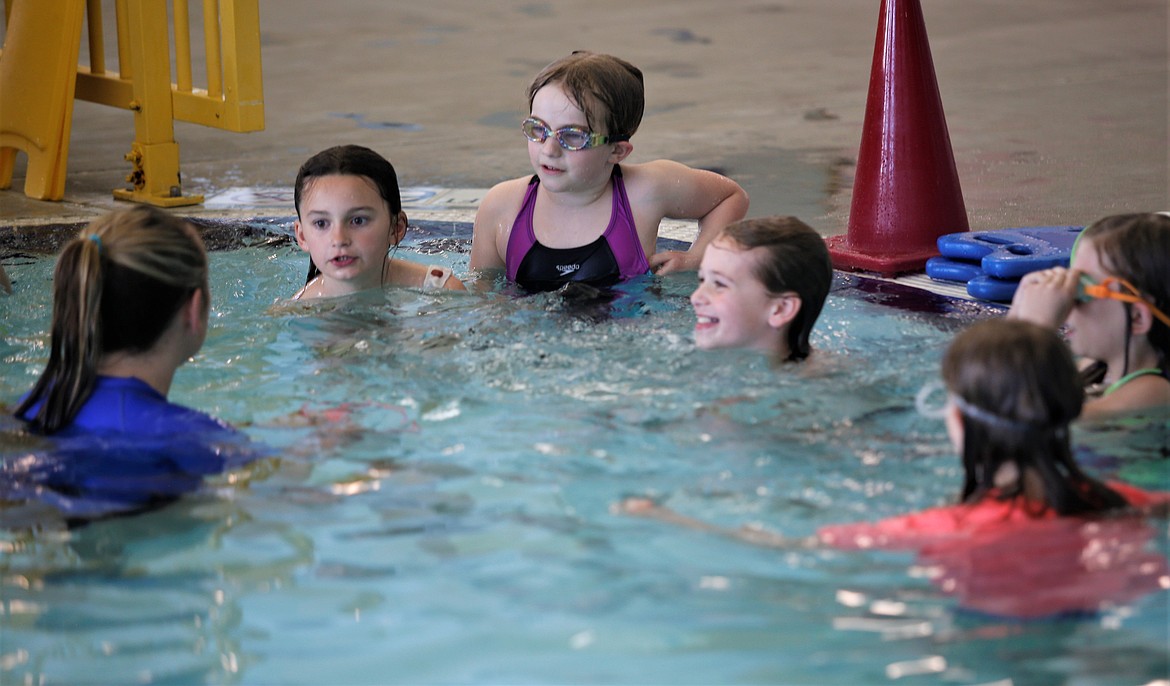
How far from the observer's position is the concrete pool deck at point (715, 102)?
5.91 metres

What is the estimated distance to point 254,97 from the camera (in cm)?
557

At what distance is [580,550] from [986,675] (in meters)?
0.70

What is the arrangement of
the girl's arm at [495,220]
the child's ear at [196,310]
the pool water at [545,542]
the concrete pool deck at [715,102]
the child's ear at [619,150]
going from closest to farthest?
the pool water at [545,542]
the child's ear at [196,310]
the child's ear at [619,150]
the girl's arm at [495,220]
the concrete pool deck at [715,102]

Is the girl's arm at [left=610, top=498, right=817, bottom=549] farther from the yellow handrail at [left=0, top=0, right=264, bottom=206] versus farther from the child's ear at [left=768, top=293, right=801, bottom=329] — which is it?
the yellow handrail at [left=0, top=0, right=264, bottom=206]

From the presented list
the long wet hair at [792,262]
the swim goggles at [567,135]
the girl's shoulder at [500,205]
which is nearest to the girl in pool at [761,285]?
the long wet hair at [792,262]

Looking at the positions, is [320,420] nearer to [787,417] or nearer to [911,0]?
[787,417]

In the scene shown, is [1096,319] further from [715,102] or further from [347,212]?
[715,102]

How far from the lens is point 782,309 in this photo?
9.58ft

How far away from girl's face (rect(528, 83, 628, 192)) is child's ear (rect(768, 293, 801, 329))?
983mm

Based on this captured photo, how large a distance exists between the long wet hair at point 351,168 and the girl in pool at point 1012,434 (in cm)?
196

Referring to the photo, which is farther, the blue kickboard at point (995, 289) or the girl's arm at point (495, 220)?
the girl's arm at point (495, 220)

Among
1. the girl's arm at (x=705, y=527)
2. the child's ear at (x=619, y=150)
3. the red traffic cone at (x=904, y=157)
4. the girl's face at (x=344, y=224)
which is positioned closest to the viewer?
the girl's arm at (x=705, y=527)

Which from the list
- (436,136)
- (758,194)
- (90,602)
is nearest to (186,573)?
(90,602)

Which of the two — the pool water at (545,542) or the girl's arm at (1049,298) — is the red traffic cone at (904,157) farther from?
the girl's arm at (1049,298)
